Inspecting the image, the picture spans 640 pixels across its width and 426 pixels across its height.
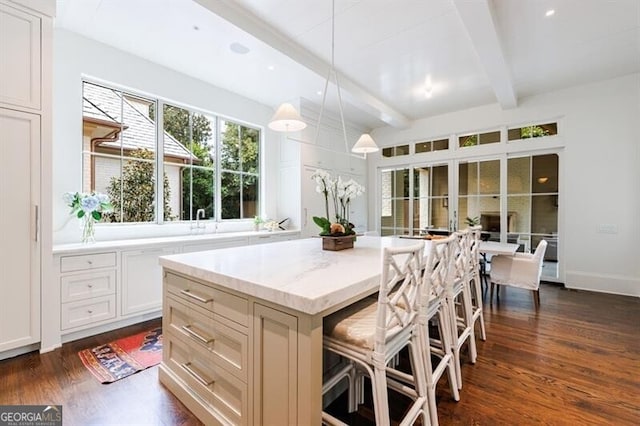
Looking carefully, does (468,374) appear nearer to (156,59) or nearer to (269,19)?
(269,19)

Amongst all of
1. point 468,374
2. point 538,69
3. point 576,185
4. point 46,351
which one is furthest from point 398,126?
point 46,351

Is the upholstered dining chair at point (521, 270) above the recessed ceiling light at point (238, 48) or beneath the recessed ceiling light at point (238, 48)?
beneath

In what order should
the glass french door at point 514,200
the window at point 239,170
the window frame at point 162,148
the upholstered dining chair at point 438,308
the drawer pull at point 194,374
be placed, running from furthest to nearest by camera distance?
the glass french door at point 514,200
the window at point 239,170
the window frame at point 162,148
the drawer pull at point 194,374
the upholstered dining chair at point 438,308

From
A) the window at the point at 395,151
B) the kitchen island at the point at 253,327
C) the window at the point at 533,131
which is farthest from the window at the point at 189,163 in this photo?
the window at the point at 533,131

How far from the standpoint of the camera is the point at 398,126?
5.93 meters

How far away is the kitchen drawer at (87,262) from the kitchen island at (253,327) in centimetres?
→ 136

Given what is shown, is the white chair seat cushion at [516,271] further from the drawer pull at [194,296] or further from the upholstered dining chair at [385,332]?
the drawer pull at [194,296]

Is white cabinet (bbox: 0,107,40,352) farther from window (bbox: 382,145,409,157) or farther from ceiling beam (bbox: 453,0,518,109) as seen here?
window (bbox: 382,145,409,157)

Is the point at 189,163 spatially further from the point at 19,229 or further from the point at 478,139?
the point at 478,139

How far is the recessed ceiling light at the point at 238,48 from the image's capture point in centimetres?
312

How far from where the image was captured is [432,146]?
5820mm

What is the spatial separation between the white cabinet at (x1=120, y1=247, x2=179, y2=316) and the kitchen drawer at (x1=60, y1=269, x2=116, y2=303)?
0.11 meters

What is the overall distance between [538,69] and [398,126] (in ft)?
8.02

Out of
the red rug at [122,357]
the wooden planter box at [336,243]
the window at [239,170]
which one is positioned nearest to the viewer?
the red rug at [122,357]
